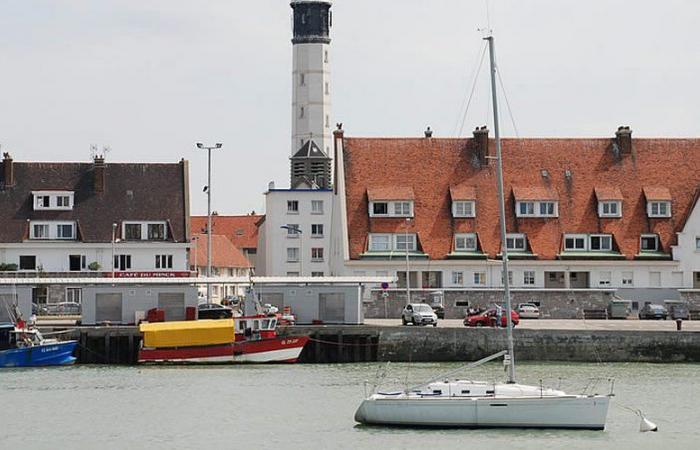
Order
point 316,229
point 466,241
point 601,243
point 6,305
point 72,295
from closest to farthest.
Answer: point 6,305
point 72,295
point 466,241
point 601,243
point 316,229

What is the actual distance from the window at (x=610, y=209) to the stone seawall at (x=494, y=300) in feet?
26.2

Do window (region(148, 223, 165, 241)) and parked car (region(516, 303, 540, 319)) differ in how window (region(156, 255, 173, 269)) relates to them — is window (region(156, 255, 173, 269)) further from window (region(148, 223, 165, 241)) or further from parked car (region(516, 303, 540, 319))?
parked car (region(516, 303, 540, 319))

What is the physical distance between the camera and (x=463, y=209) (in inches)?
3875

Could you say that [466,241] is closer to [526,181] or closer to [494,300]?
[526,181]

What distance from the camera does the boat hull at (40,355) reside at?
7488 cm

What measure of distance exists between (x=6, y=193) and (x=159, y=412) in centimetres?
4762

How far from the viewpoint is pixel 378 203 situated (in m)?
98.1

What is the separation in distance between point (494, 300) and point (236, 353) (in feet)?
67.0

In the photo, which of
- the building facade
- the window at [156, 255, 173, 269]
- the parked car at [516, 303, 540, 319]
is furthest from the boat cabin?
the window at [156, 255, 173, 269]

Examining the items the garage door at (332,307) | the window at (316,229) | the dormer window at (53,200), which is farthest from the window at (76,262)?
the window at (316,229)

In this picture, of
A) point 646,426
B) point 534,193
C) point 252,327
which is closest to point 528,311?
point 534,193

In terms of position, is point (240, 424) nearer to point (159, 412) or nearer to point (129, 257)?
point (159, 412)

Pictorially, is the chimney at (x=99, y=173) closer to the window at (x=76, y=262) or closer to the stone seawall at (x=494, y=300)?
the window at (x=76, y=262)

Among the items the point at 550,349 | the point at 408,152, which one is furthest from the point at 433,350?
the point at 408,152
